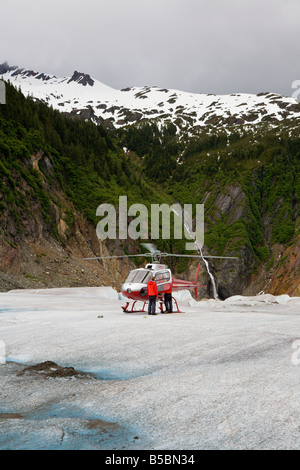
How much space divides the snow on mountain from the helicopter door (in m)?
115

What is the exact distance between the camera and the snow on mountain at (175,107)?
464ft

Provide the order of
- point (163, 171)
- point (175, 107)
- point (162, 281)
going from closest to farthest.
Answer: point (162, 281) < point (163, 171) < point (175, 107)

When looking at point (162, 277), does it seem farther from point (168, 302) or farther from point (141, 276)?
point (168, 302)

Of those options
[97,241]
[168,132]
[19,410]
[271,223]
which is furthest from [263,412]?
[168,132]

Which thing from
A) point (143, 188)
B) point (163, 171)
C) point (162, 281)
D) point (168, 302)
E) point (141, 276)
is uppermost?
point (163, 171)

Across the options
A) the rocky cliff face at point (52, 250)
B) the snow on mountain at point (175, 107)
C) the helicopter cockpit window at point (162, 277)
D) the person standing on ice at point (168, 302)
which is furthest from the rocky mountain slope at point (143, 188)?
the person standing on ice at point (168, 302)

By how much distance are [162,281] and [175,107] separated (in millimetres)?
161924

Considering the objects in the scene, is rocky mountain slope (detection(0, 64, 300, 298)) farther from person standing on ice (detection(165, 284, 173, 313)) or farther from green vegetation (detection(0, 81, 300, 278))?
person standing on ice (detection(165, 284, 173, 313))

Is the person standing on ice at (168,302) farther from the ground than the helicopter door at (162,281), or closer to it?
closer to it

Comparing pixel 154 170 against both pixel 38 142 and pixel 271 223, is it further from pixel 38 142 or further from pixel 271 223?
pixel 38 142

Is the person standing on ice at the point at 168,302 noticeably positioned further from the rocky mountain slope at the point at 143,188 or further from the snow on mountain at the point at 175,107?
the snow on mountain at the point at 175,107

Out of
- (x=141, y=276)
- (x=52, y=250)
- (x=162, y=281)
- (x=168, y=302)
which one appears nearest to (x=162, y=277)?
(x=162, y=281)

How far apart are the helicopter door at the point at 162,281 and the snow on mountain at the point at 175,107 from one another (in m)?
115

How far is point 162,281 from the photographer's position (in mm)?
17953
